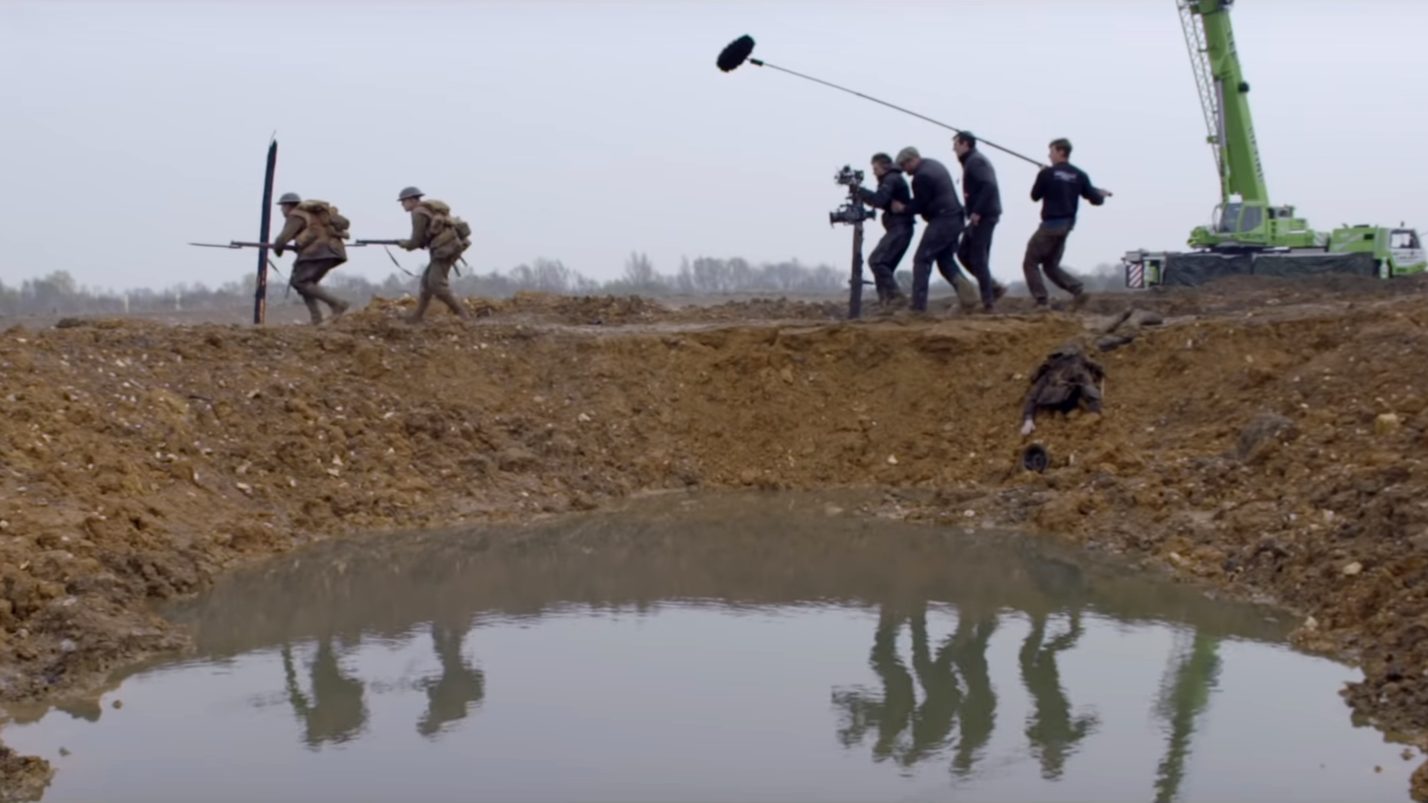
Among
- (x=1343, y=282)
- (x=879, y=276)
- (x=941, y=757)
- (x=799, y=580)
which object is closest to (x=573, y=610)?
(x=799, y=580)

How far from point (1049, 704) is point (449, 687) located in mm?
2713

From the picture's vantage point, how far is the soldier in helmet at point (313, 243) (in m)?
13.7

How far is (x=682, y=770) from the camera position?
6078mm

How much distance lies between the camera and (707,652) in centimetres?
786

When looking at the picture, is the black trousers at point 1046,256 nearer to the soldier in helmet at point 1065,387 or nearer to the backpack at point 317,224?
the soldier in helmet at point 1065,387

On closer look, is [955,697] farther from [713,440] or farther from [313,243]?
[313,243]

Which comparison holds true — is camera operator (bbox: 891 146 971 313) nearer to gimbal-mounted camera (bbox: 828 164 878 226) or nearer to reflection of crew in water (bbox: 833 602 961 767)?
gimbal-mounted camera (bbox: 828 164 878 226)

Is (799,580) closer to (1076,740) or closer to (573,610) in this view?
(573,610)

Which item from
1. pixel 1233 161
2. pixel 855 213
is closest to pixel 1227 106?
pixel 1233 161

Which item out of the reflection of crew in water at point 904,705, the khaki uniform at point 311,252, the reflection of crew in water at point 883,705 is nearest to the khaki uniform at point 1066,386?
the reflection of crew in water at point 904,705

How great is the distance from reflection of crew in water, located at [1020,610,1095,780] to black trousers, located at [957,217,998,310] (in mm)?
5512

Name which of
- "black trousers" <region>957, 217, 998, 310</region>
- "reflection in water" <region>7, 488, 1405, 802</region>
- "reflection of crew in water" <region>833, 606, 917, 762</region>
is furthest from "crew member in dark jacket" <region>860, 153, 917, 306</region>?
"reflection of crew in water" <region>833, 606, 917, 762</region>

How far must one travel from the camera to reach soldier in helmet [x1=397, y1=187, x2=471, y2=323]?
1341cm

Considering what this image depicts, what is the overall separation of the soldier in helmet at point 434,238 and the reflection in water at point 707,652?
10.9 ft
